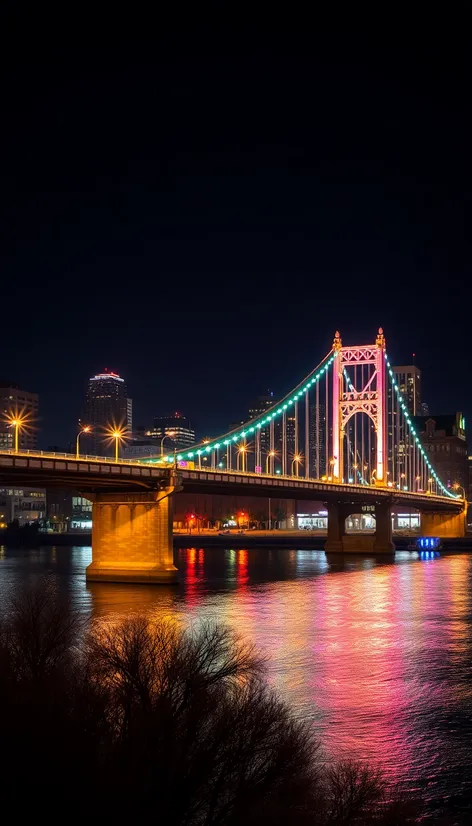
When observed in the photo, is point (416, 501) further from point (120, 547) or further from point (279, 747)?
point (279, 747)

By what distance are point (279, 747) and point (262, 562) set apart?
86230 millimetres

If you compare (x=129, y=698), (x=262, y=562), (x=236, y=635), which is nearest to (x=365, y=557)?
(x=262, y=562)

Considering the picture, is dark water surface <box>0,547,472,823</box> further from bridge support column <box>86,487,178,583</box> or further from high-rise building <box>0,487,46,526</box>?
high-rise building <box>0,487,46,526</box>

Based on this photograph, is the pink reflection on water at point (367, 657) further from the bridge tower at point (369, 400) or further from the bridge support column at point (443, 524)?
the bridge support column at point (443, 524)

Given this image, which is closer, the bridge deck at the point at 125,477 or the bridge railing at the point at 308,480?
the bridge deck at the point at 125,477

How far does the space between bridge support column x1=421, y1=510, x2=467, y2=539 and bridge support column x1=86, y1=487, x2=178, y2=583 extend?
9534cm

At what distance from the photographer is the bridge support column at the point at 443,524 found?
509 ft

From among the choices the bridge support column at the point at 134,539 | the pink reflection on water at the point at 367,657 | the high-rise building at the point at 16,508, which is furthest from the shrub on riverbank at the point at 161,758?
the high-rise building at the point at 16,508

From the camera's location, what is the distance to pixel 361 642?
39062 millimetres

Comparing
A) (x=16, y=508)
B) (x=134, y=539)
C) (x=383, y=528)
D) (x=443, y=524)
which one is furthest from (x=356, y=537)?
(x=16, y=508)

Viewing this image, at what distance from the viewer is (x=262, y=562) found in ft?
327

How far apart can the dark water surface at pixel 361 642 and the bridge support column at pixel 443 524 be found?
71243 millimetres

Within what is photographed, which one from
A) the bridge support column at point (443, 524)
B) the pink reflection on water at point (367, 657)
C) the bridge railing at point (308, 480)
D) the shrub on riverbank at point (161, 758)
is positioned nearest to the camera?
the shrub on riverbank at point (161, 758)

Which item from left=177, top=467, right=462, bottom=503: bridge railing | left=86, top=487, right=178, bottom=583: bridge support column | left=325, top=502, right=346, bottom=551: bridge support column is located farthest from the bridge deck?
left=325, top=502, right=346, bottom=551: bridge support column
